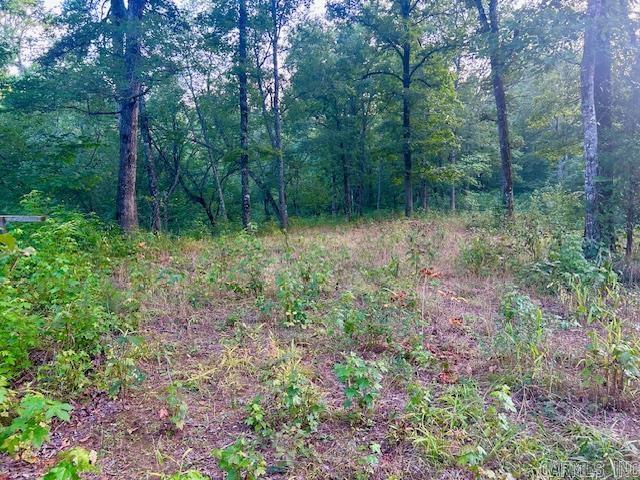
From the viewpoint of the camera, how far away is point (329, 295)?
4.92m

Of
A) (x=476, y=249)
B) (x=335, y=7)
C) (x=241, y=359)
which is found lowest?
(x=241, y=359)

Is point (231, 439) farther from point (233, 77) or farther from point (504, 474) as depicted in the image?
point (233, 77)

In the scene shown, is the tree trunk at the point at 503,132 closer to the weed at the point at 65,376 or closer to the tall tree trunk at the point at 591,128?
the tall tree trunk at the point at 591,128

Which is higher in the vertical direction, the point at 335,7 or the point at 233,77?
the point at 335,7

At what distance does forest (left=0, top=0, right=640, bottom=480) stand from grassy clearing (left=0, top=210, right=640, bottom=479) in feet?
0.06

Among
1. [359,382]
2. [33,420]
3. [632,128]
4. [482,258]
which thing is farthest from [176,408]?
[632,128]

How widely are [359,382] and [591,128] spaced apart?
5.25 meters

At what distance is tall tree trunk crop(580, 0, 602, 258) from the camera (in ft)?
17.6

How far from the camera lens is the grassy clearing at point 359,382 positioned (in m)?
2.20

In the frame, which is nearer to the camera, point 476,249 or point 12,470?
point 12,470

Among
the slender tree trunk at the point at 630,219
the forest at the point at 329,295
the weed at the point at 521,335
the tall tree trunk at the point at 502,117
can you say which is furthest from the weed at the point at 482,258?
the tall tree trunk at the point at 502,117

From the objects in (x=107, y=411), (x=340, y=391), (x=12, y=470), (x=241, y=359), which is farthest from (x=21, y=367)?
(x=340, y=391)

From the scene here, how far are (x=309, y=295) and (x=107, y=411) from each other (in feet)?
8.14

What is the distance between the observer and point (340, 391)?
9.66 ft
